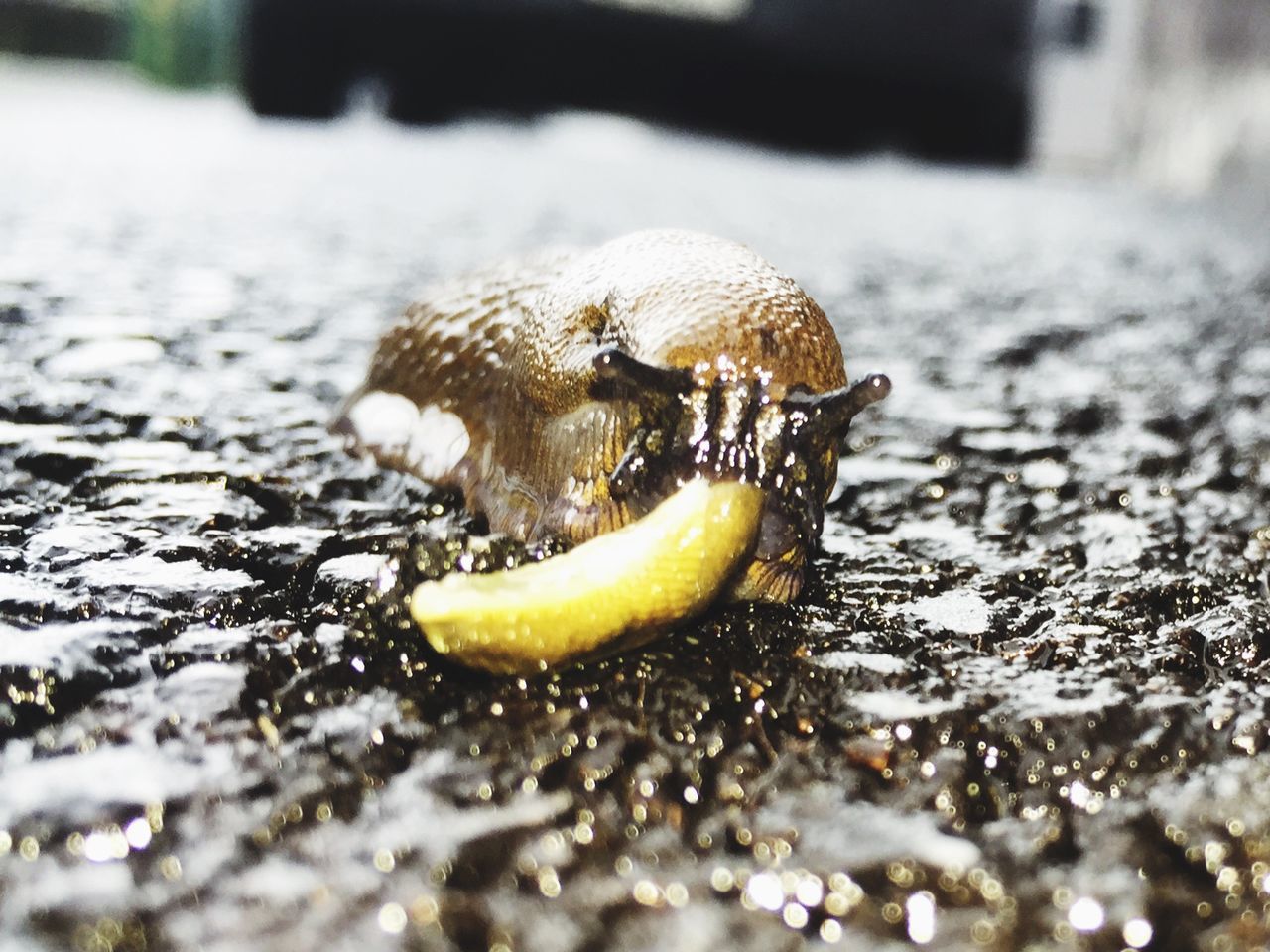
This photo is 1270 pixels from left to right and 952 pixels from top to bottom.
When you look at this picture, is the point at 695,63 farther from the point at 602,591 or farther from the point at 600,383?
the point at 602,591

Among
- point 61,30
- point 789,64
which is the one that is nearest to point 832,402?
point 789,64

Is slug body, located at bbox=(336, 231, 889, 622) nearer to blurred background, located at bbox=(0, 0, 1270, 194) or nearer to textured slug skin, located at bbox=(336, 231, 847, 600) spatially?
textured slug skin, located at bbox=(336, 231, 847, 600)

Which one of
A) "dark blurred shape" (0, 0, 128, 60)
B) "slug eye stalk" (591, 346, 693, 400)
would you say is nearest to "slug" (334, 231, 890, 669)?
"slug eye stalk" (591, 346, 693, 400)

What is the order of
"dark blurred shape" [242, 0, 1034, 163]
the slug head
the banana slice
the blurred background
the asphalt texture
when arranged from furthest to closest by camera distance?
1. the blurred background
2. "dark blurred shape" [242, 0, 1034, 163]
3. the slug head
4. the banana slice
5. the asphalt texture

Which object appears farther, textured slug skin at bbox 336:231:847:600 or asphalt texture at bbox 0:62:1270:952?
textured slug skin at bbox 336:231:847:600

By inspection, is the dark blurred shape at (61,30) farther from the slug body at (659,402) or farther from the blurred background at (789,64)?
the slug body at (659,402)

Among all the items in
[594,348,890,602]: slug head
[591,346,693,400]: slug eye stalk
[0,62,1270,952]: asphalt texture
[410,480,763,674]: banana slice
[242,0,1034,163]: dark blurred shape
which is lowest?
[0,62,1270,952]: asphalt texture
